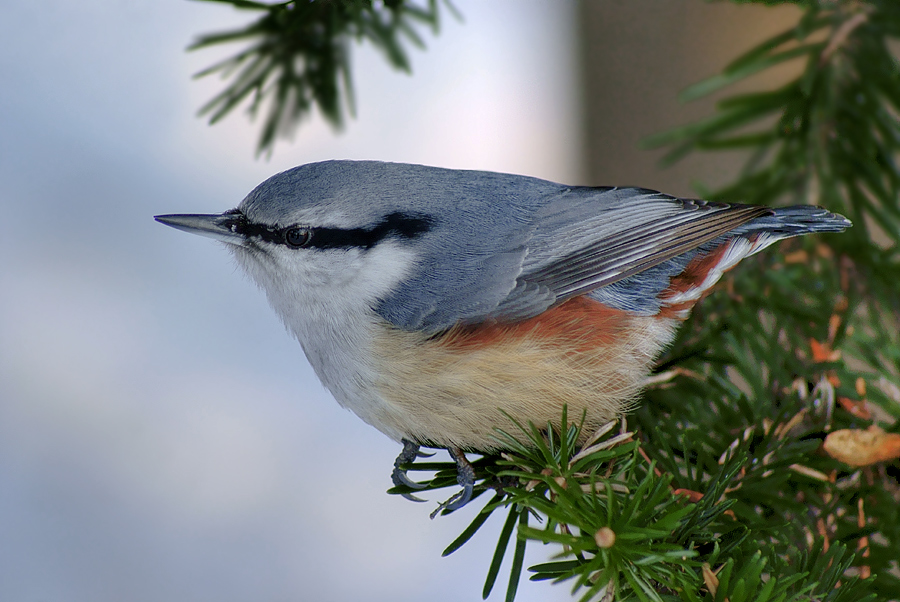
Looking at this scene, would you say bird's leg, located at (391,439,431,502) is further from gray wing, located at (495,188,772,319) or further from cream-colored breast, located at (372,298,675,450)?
gray wing, located at (495,188,772,319)

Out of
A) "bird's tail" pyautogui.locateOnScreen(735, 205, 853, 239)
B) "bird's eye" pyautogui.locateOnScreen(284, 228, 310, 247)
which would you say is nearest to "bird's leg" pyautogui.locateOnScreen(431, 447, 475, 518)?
"bird's eye" pyautogui.locateOnScreen(284, 228, 310, 247)

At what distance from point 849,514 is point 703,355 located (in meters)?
0.19

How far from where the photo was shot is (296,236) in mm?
729

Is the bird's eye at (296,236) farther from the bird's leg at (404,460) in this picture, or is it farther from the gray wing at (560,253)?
the bird's leg at (404,460)

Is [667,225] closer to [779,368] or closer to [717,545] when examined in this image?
[779,368]

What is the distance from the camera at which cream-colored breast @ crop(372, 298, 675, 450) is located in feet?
2.17

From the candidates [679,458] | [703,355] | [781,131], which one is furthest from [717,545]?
[781,131]

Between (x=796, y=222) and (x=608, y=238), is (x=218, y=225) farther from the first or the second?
(x=796, y=222)

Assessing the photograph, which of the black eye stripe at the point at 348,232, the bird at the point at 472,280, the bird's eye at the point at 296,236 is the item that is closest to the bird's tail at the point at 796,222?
the bird at the point at 472,280

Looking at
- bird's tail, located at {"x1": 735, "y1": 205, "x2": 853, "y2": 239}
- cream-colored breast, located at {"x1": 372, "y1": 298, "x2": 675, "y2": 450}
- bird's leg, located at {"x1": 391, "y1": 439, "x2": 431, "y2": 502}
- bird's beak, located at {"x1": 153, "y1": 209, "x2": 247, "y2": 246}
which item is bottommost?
bird's leg, located at {"x1": 391, "y1": 439, "x2": 431, "y2": 502}

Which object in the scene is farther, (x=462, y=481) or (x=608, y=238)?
(x=608, y=238)

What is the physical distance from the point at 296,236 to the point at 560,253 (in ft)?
0.83

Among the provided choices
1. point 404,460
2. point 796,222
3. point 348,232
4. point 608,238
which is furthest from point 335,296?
point 796,222

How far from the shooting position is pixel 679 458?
26.2 inches
